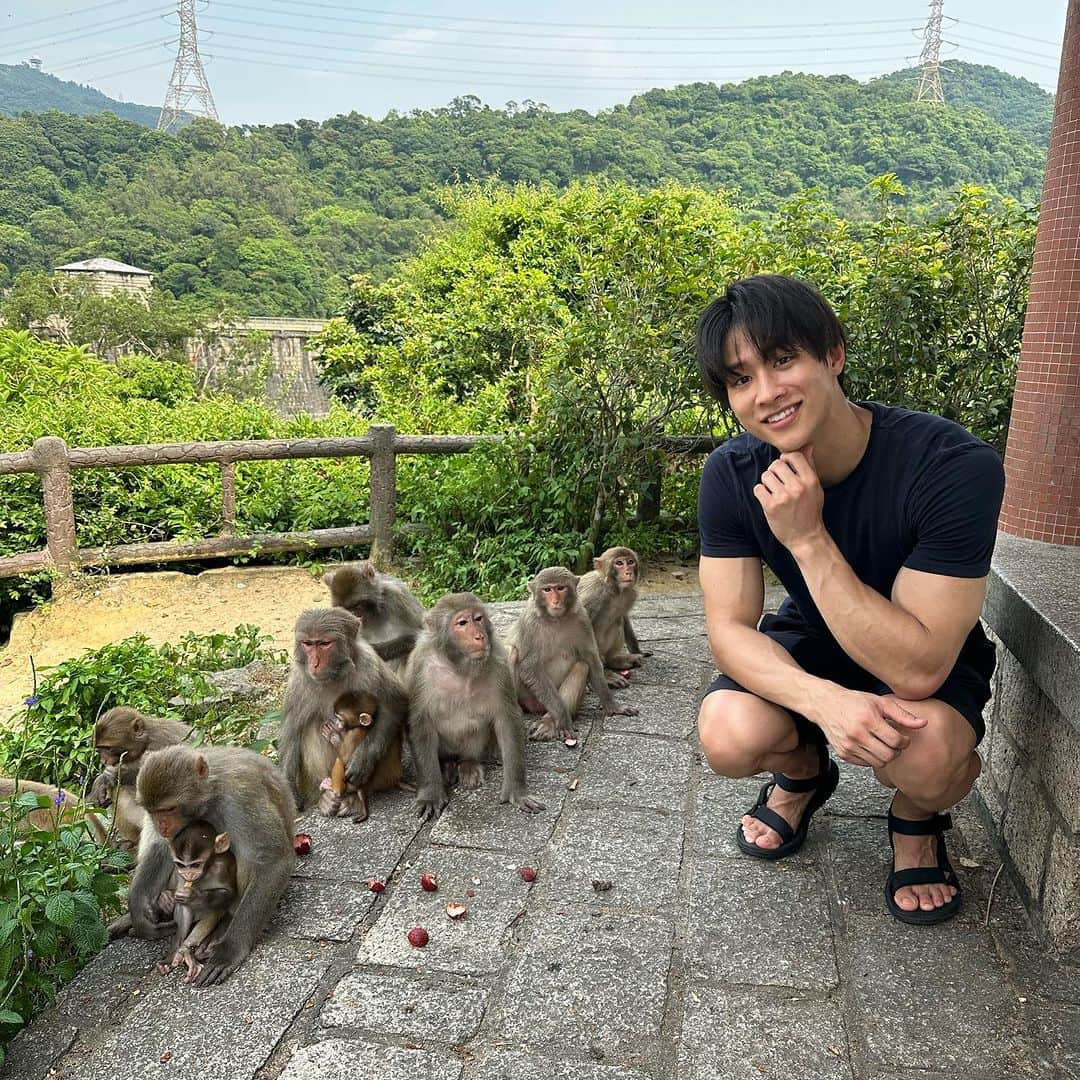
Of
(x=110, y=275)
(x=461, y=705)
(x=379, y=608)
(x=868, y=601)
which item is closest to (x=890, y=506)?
A: (x=868, y=601)

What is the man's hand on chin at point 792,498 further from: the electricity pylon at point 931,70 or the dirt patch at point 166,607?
the electricity pylon at point 931,70

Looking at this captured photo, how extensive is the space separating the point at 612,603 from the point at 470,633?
131 cm

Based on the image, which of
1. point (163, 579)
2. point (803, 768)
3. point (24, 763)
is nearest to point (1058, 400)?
point (803, 768)

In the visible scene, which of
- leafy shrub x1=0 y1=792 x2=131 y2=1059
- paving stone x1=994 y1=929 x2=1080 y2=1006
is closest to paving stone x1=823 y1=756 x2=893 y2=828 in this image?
paving stone x1=994 y1=929 x2=1080 y2=1006

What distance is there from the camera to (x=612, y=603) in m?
4.85

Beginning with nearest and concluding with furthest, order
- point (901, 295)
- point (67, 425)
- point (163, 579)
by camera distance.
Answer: point (901, 295)
point (163, 579)
point (67, 425)

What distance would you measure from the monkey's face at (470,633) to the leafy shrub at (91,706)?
1.55m

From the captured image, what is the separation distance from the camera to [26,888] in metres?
2.68

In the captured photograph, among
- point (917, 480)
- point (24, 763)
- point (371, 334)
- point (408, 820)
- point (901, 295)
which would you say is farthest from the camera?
point (371, 334)

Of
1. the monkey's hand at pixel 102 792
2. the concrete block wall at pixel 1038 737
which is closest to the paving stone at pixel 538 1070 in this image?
the concrete block wall at pixel 1038 737

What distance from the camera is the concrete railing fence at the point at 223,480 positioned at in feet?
26.7

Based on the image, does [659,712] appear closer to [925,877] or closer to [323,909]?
[925,877]

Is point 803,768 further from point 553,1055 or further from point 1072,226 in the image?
point 1072,226

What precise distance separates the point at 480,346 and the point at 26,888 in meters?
8.97
